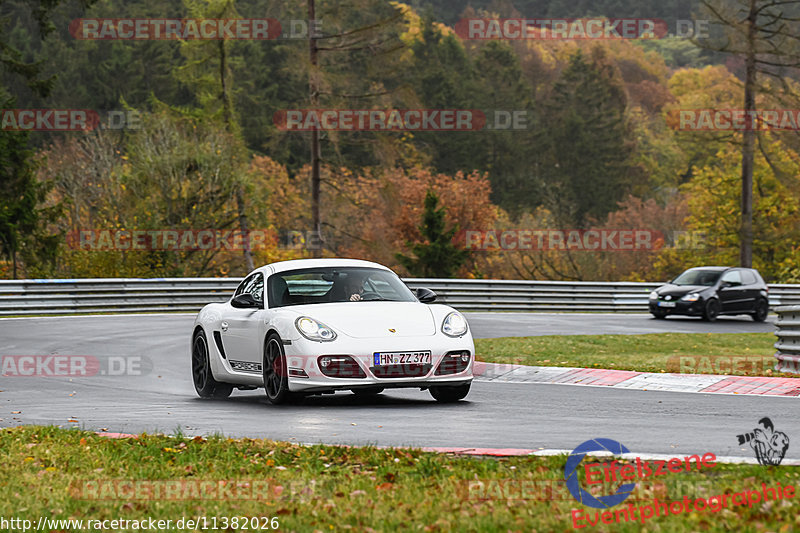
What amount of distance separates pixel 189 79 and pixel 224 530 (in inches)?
1712

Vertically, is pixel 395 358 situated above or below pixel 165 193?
below

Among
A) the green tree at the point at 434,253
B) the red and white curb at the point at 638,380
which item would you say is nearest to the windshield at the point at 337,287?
the red and white curb at the point at 638,380

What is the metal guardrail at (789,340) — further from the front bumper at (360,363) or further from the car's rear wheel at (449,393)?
the front bumper at (360,363)

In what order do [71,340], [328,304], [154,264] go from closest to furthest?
[328,304], [71,340], [154,264]

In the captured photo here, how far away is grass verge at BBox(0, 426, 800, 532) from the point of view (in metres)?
5.67

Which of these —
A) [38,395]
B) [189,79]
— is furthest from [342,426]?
[189,79]

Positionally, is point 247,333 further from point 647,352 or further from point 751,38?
point 751,38

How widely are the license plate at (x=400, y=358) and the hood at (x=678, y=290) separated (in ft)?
64.9

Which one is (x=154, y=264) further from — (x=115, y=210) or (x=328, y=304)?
(x=328, y=304)

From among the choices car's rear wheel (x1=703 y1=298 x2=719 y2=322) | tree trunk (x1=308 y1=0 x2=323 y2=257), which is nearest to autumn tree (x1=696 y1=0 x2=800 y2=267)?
car's rear wheel (x1=703 y1=298 x2=719 y2=322)

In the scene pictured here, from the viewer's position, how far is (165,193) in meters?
39.5

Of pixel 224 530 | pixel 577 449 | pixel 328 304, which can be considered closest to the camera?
pixel 224 530

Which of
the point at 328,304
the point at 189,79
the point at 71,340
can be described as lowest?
the point at 71,340

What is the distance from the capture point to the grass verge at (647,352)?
15.8 meters
